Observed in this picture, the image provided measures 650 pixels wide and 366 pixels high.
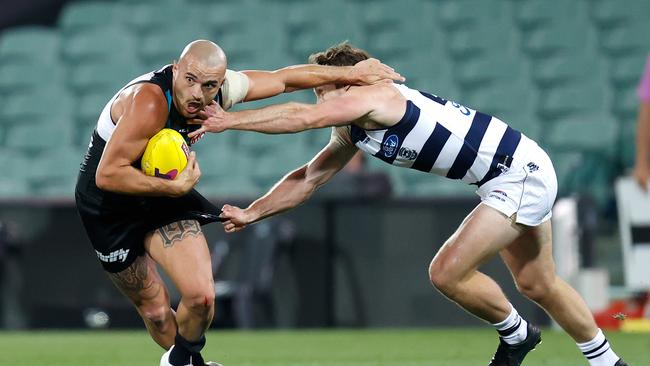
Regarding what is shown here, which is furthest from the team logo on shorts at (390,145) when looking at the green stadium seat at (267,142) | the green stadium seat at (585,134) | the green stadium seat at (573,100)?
the green stadium seat at (573,100)

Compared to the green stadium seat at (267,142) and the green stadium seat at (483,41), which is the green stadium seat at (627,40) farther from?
the green stadium seat at (267,142)

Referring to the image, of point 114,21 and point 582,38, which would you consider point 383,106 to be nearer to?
point 582,38

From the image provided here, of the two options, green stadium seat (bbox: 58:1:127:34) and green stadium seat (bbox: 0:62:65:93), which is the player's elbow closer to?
green stadium seat (bbox: 0:62:65:93)

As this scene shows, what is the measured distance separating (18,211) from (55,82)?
3012mm

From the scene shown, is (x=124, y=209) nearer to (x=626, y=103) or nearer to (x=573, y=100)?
(x=573, y=100)

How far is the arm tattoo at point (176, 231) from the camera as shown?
6270 millimetres

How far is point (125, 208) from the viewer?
6.33 metres

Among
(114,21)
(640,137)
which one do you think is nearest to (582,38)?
(640,137)

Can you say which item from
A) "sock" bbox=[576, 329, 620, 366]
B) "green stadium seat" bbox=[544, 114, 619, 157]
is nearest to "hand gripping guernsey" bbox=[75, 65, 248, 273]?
"sock" bbox=[576, 329, 620, 366]

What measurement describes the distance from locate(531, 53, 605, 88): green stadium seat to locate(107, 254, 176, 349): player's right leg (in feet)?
24.5

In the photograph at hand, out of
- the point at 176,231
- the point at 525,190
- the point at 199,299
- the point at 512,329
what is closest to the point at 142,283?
the point at 176,231

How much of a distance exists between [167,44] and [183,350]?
8.26 meters

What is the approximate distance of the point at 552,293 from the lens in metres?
6.43

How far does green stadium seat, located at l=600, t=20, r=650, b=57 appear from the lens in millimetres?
13250
